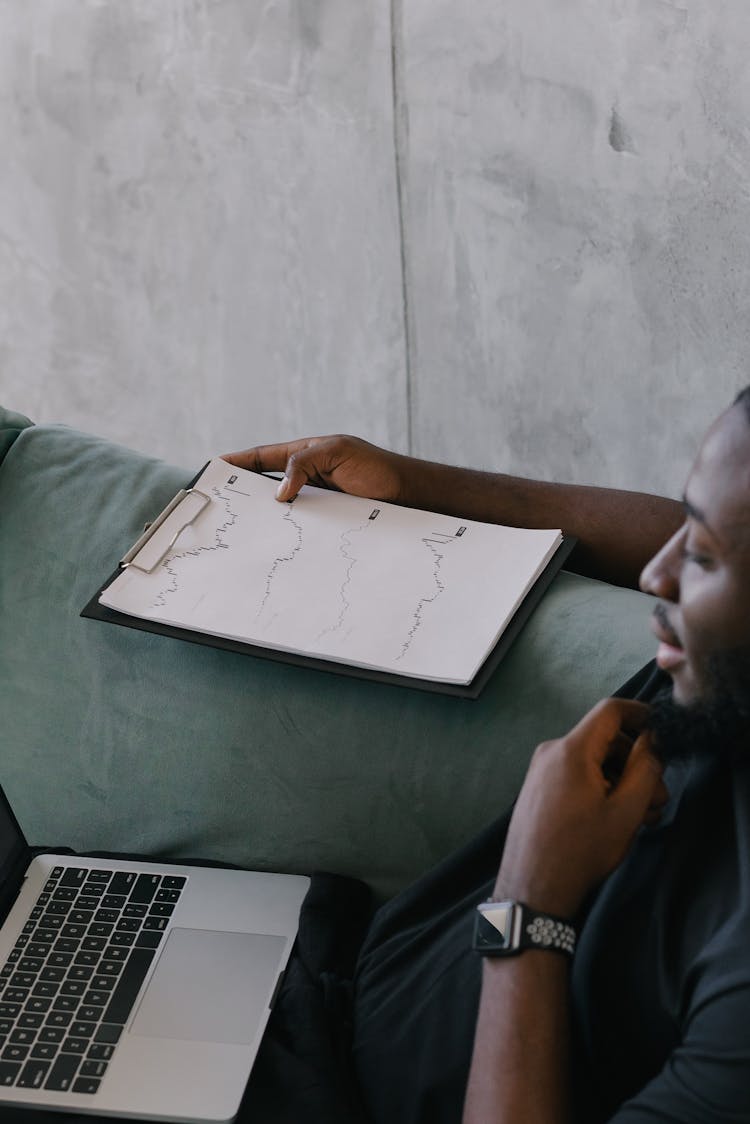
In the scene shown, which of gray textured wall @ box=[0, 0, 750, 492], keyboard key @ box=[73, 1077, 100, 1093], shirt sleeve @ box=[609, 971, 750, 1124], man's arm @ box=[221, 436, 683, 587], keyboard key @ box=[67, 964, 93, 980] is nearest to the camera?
shirt sleeve @ box=[609, 971, 750, 1124]

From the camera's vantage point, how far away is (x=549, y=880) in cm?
90

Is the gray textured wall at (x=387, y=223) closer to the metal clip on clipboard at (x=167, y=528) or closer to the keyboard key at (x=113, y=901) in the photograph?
the metal clip on clipboard at (x=167, y=528)

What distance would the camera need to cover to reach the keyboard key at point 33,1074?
100 centimetres

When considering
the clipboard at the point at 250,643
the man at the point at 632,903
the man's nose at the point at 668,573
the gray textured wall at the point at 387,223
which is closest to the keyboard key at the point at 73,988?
the man at the point at 632,903

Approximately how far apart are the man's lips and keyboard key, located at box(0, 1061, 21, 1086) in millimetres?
647

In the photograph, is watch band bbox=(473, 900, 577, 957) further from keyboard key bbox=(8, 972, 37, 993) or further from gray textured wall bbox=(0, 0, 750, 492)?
gray textured wall bbox=(0, 0, 750, 492)

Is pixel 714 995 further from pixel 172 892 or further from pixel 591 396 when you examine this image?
pixel 591 396

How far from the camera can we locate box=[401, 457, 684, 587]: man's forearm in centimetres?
132

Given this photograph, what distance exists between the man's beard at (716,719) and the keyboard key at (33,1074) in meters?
0.58

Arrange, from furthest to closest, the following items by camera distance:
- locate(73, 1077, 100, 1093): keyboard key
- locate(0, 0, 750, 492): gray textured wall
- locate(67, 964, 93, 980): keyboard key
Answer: locate(0, 0, 750, 492): gray textured wall, locate(67, 964, 93, 980): keyboard key, locate(73, 1077, 100, 1093): keyboard key

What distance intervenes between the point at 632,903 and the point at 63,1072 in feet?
1.65

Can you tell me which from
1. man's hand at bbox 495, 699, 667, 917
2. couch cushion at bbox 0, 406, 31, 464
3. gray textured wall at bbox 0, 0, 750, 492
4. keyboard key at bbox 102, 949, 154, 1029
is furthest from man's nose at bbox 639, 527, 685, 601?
gray textured wall at bbox 0, 0, 750, 492

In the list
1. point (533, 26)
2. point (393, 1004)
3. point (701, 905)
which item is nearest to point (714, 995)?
point (701, 905)

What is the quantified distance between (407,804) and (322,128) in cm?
133
